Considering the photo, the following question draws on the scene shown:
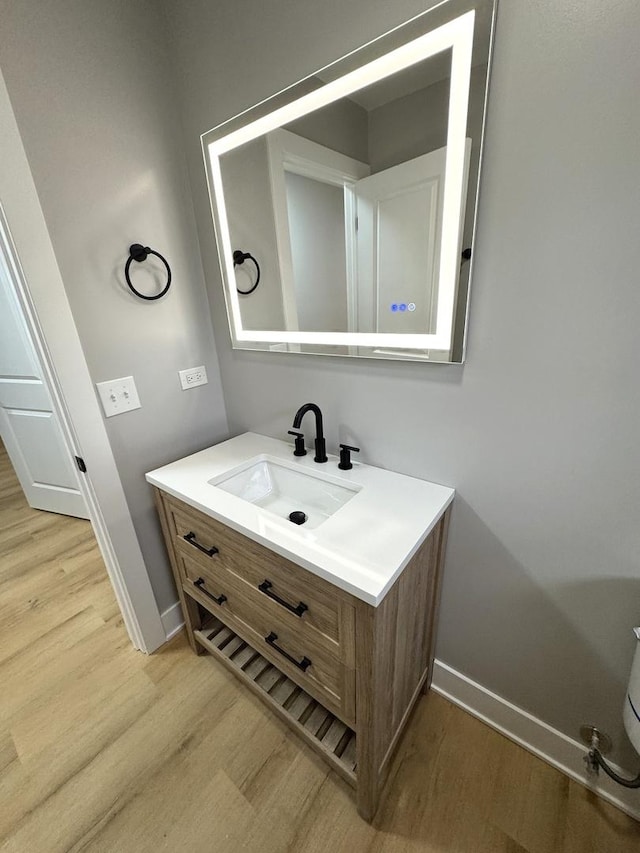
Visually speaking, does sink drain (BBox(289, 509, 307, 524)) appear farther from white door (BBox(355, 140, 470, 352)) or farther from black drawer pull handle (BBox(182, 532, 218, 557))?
white door (BBox(355, 140, 470, 352))

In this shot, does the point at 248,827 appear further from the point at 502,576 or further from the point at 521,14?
the point at 521,14

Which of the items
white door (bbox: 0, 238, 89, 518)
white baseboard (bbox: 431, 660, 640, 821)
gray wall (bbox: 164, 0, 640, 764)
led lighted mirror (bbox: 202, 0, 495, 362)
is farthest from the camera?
white door (bbox: 0, 238, 89, 518)

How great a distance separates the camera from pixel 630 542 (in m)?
0.83

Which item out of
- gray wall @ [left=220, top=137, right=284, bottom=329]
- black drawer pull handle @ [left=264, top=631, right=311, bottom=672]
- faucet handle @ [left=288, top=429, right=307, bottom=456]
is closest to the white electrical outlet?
gray wall @ [left=220, top=137, right=284, bottom=329]

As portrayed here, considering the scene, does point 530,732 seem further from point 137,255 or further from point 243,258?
point 137,255

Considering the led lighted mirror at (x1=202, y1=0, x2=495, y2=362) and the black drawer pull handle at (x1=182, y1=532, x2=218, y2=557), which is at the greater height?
the led lighted mirror at (x1=202, y1=0, x2=495, y2=362)

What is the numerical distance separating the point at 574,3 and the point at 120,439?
1.62 metres

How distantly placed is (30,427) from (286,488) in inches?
86.3

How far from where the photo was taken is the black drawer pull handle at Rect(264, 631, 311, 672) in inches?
39.2

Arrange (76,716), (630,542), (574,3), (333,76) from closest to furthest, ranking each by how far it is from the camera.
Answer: (574,3)
(630,542)
(333,76)
(76,716)

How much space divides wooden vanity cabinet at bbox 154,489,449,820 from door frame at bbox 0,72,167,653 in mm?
189

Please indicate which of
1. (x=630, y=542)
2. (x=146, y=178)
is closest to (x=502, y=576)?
(x=630, y=542)

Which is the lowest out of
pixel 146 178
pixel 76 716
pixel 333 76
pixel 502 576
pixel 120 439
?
pixel 76 716

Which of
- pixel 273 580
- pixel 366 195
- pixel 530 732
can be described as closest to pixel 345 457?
pixel 273 580
